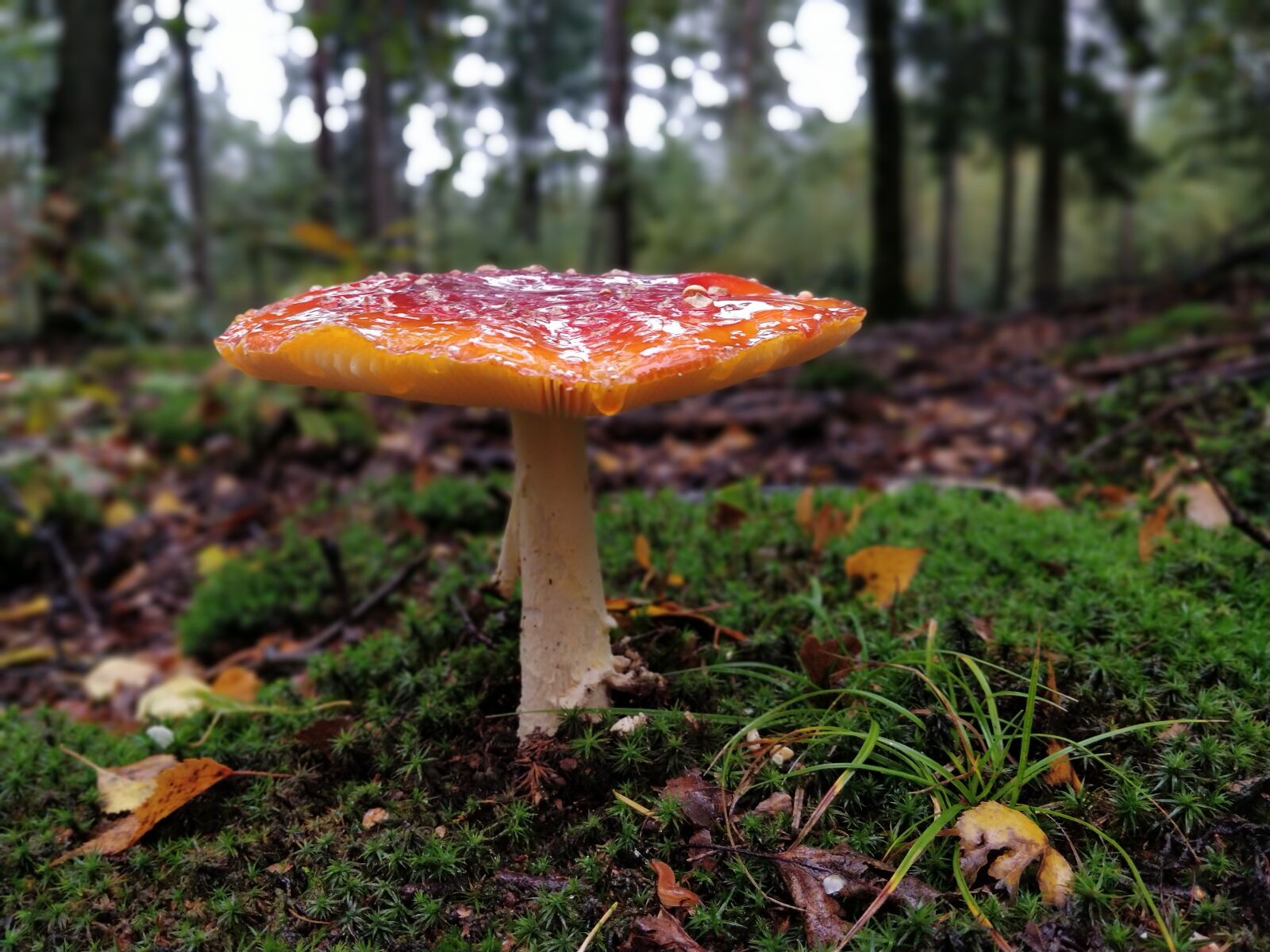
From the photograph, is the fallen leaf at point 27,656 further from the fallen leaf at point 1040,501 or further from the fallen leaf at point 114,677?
the fallen leaf at point 1040,501

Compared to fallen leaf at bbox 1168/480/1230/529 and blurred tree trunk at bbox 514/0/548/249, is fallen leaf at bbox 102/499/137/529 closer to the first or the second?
fallen leaf at bbox 1168/480/1230/529

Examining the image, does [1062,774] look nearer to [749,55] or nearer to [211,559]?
[211,559]

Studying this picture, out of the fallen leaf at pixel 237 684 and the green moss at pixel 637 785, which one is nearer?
the green moss at pixel 637 785

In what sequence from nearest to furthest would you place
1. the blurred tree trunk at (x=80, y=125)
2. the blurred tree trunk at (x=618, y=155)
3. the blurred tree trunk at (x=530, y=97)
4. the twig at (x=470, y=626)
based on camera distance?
the twig at (x=470, y=626), the blurred tree trunk at (x=80, y=125), the blurred tree trunk at (x=618, y=155), the blurred tree trunk at (x=530, y=97)

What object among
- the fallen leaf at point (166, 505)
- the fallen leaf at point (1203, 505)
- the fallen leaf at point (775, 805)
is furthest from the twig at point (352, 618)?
the fallen leaf at point (166, 505)

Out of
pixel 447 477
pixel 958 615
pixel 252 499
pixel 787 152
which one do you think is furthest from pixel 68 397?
pixel 787 152

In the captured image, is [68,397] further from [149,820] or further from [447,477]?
[149,820]
